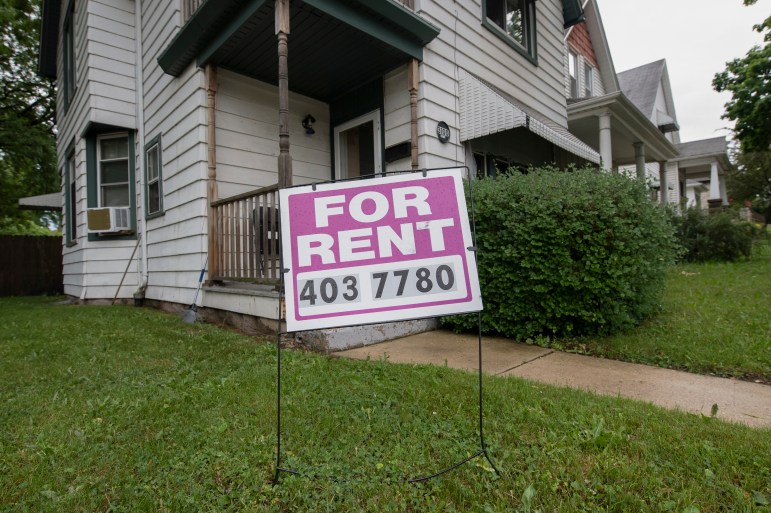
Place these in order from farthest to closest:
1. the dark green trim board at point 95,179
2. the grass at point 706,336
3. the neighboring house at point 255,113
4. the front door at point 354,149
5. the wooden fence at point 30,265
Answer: the wooden fence at point 30,265 → the dark green trim board at point 95,179 → the front door at point 354,149 → the neighboring house at point 255,113 → the grass at point 706,336

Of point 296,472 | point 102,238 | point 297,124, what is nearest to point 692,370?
point 296,472

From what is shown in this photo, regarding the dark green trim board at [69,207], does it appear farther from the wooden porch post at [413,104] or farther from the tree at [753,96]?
the tree at [753,96]

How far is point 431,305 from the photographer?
1.99 m

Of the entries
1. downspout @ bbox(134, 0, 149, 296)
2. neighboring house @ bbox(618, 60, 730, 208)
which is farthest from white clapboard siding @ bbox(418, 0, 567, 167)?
neighboring house @ bbox(618, 60, 730, 208)

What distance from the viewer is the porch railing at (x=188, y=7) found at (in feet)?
17.9

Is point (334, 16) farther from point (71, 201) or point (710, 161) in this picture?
point (710, 161)

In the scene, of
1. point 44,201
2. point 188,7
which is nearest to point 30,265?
point 44,201

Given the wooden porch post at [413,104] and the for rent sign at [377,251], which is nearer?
the for rent sign at [377,251]

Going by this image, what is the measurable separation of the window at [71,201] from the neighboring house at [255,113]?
344mm

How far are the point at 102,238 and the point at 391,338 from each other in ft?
20.4

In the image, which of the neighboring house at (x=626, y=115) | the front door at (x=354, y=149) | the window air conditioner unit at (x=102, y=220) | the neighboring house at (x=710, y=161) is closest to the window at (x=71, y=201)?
the window air conditioner unit at (x=102, y=220)

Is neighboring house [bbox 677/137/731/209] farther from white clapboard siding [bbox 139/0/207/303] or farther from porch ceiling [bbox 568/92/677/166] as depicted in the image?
white clapboard siding [bbox 139/0/207/303]

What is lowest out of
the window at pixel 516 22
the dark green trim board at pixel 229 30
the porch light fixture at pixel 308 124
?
the porch light fixture at pixel 308 124

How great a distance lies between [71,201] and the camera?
29.8 feet
